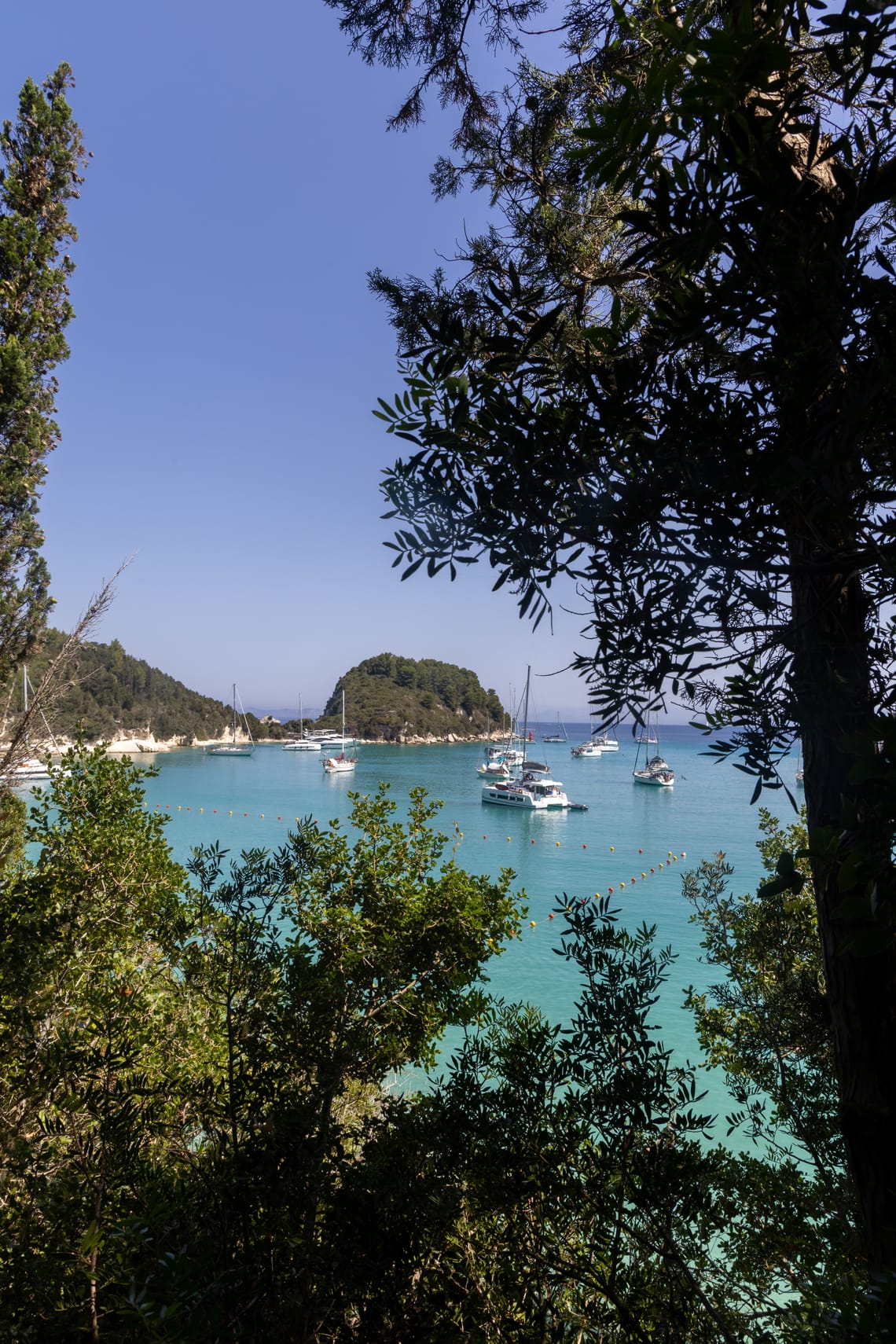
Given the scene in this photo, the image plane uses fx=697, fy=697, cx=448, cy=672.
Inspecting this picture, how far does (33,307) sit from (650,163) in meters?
7.23

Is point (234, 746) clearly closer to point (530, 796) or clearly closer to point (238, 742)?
point (238, 742)

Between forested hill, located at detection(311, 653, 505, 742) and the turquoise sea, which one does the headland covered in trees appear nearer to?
forested hill, located at detection(311, 653, 505, 742)

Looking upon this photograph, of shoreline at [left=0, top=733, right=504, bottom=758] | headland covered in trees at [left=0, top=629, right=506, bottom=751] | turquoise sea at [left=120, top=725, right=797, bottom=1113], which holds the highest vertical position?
headland covered in trees at [left=0, top=629, right=506, bottom=751]

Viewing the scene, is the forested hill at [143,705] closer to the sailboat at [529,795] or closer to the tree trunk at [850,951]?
the sailboat at [529,795]

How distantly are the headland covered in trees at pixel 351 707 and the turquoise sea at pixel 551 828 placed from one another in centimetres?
426

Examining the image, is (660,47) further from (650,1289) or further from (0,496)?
(0,496)

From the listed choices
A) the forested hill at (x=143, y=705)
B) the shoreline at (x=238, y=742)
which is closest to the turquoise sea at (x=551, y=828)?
the shoreline at (x=238, y=742)

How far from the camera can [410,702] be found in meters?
68.6

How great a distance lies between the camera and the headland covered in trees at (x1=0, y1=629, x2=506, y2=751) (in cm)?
5353

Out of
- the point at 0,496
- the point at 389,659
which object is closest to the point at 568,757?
the point at 389,659

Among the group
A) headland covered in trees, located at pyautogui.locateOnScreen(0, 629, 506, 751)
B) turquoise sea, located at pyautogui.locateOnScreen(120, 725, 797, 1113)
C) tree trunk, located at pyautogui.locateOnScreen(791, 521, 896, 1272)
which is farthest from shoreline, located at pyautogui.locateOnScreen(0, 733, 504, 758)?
tree trunk, located at pyautogui.locateOnScreen(791, 521, 896, 1272)

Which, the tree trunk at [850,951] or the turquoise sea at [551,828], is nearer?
the tree trunk at [850,951]

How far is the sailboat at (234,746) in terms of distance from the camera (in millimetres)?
59469

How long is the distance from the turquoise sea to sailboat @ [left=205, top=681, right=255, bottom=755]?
2249mm
